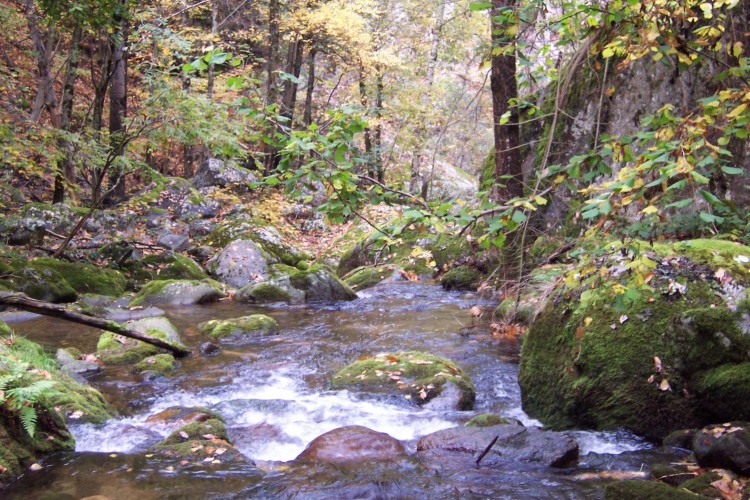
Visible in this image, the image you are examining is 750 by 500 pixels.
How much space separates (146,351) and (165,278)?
565 cm

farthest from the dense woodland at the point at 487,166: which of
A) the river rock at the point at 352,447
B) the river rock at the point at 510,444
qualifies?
the river rock at the point at 352,447

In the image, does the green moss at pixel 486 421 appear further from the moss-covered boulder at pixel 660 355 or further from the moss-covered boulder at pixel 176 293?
the moss-covered boulder at pixel 176 293

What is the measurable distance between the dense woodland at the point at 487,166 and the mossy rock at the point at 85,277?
4.7 inches

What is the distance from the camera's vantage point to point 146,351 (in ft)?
25.8

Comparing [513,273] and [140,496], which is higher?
[513,273]

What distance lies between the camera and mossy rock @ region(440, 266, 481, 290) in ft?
41.3

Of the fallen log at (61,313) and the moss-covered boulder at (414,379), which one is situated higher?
the fallen log at (61,313)

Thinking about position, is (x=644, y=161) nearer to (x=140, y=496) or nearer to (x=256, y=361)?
(x=140, y=496)

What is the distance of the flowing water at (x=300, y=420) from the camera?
4.14 meters

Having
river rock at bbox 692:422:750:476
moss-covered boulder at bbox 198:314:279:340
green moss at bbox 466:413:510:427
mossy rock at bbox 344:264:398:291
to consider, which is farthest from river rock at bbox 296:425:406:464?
mossy rock at bbox 344:264:398:291

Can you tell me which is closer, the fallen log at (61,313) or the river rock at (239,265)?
the fallen log at (61,313)

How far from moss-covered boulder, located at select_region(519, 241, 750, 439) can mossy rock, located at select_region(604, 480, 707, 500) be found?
1314 millimetres

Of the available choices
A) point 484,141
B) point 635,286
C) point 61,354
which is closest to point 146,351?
point 61,354

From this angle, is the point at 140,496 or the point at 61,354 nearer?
the point at 140,496
